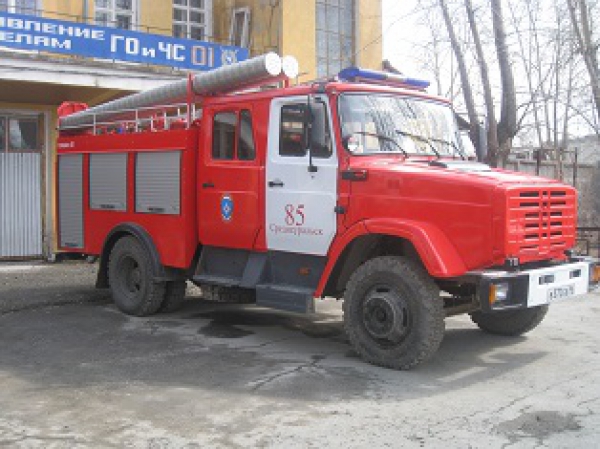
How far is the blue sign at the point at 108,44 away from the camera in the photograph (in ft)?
38.1

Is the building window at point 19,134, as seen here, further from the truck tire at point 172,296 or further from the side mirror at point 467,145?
the side mirror at point 467,145

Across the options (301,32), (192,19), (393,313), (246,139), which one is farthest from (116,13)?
(393,313)

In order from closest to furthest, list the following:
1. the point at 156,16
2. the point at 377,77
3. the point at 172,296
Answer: the point at 377,77, the point at 172,296, the point at 156,16

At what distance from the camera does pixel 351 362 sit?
22.1 ft

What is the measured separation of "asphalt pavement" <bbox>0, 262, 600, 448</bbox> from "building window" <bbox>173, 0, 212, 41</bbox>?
9066 mm

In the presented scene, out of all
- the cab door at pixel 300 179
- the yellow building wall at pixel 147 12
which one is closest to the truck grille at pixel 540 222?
the cab door at pixel 300 179

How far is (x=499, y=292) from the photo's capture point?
5.91m

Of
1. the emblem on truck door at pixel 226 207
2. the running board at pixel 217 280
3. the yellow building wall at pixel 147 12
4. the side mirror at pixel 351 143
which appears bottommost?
the running board at pixel 217 280

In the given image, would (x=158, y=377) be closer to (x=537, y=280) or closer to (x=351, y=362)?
(x=351, y=362)

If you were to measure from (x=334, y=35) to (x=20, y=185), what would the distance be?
823cm

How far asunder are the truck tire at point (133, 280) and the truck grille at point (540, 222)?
453 centimetres

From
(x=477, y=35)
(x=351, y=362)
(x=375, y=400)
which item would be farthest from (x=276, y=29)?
(x=375, y=400)

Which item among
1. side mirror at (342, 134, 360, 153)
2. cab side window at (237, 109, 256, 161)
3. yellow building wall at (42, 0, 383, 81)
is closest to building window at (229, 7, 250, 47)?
yellow building wall at (42, 0, 383, 81)

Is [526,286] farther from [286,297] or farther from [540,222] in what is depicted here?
[286,297]
